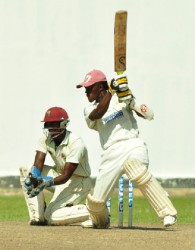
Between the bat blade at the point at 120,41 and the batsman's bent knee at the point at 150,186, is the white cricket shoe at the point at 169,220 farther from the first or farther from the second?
the bat blade at the point at 120,41

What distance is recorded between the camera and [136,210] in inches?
737

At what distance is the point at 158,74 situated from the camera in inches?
866

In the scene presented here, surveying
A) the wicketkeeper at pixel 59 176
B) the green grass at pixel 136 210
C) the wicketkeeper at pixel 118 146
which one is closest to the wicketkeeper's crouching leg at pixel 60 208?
the wicketkeeper at pixel 59 176

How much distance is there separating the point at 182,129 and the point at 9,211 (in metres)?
5.22

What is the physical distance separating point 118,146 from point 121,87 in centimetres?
66

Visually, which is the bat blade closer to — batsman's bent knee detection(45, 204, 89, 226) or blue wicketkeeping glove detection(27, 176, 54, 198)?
blue wicketkeeping glove detection(27, 176, 54, 198)

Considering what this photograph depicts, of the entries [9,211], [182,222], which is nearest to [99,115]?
[182,222]

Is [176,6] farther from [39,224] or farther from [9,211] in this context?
[39,224]

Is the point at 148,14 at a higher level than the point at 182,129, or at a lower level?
higher

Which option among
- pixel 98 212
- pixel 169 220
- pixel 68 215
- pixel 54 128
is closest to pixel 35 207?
pixel 68 215

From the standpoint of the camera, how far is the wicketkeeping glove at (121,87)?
12.2 meters

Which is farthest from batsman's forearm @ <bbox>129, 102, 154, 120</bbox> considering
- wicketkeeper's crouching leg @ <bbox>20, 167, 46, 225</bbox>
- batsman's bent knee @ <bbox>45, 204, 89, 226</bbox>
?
wicketkeeper's crouching leg @ <bbox>20, 167, 46, 225</bbox>

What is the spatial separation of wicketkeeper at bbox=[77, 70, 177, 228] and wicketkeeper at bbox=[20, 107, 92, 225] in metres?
0.54

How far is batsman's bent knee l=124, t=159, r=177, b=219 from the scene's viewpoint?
1231 centimetres
